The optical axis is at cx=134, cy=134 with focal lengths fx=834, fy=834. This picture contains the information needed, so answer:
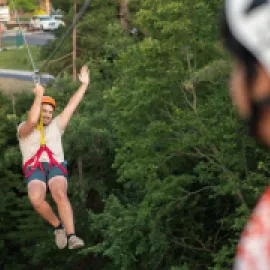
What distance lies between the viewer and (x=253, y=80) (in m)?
0.97

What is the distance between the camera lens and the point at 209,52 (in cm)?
2003

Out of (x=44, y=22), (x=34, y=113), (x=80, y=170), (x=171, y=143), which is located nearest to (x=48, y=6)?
(x=44, y=22)

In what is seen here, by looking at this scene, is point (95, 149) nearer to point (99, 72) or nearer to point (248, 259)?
point (99, 72)

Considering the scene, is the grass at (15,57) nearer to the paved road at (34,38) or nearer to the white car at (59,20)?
the paved road at (34,38)

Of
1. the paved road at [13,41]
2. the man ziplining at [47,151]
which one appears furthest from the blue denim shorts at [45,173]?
the paved road at [13,41]

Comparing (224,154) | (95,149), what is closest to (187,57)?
(224,154)

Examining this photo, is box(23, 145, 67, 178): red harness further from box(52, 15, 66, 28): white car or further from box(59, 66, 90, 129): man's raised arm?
box(52, 15, 66, 28): white car

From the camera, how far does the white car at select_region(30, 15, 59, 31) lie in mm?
31095

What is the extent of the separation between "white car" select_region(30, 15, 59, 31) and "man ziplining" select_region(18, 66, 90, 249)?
23.5 metres

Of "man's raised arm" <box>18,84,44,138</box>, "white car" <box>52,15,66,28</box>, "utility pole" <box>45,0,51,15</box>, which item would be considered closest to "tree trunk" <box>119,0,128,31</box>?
"white car" <box>52,15,66,28</box>

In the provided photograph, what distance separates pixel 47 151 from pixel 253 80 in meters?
6.12

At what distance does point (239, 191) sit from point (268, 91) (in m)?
17.9

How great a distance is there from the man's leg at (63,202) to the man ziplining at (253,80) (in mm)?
6184

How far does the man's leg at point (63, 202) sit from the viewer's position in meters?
7.17
